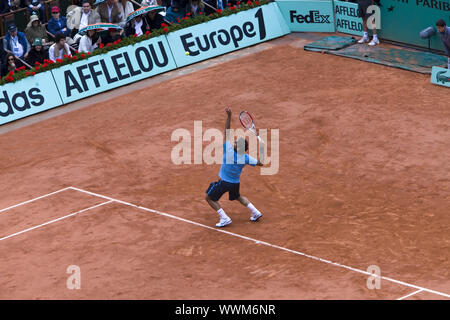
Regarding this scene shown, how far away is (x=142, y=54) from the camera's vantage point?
2902 cm

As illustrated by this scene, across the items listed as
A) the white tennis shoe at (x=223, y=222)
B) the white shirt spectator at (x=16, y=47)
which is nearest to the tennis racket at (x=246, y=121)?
the white tennis shoe at (x=223, y=222)

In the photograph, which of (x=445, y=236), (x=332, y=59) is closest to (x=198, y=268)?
(x=445, y=236)

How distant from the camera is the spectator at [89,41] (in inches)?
1129

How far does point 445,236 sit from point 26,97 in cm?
1426

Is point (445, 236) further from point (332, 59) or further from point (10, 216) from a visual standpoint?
point (332, 59)

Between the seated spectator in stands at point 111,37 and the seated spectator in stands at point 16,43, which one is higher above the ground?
the seated spectator in stands at point 16,43

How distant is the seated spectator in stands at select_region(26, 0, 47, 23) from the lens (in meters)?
31.4

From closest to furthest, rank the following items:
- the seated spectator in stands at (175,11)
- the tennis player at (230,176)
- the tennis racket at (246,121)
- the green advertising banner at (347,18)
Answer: the tennis racket at (246,121) < the tennis player at (230,176) < the green advertising banner at (347,18) < the seated spectator in stands at (175,11)

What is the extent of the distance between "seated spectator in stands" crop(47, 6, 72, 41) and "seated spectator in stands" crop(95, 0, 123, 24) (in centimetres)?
153

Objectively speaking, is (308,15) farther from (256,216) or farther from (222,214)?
(222,214)

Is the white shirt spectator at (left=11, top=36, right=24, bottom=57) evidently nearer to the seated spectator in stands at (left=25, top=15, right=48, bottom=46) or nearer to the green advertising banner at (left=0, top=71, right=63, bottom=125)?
the seated spectator in stands at (left=25, top=15, right=48, bottom=46)

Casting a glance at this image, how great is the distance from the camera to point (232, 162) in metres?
18.6

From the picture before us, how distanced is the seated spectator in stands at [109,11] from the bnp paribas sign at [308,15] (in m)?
5.92

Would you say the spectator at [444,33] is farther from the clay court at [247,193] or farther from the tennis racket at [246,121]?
the tennis racket at [246,121]
